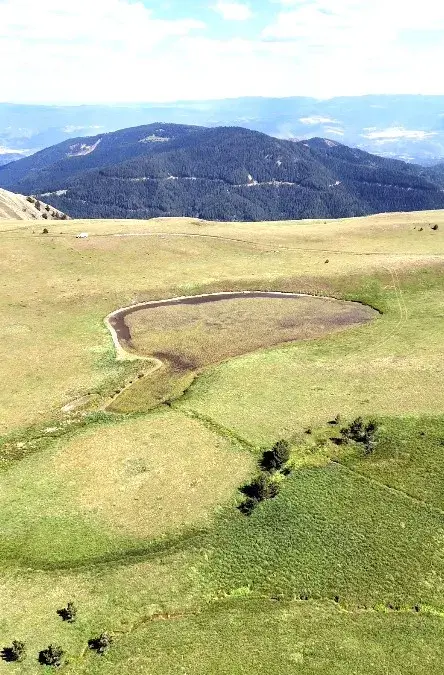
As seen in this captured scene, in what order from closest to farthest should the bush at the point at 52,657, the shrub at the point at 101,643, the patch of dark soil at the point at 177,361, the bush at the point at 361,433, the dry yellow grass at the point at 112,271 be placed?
the bush at the point at 52,657 → the shrub at the point at 101,643 → the bush at the point at 361,433 → the dry yellow grass at the point at 112,271 → the patch of dark soil at the point at 177,361

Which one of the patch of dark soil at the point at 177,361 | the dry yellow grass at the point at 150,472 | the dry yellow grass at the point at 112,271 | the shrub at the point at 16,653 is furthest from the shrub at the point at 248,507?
the patch of dark soil at the point at 177,361

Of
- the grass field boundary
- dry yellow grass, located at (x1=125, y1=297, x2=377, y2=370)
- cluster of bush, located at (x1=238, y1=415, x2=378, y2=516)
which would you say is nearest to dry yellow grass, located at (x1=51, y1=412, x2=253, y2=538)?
cluster of bush, located at (x1=238, y1=415, x2=378, y2=516)

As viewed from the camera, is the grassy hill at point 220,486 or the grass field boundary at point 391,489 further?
the grass field boundary at point 391,489

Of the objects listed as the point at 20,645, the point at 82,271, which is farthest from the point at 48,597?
the point at 82,271

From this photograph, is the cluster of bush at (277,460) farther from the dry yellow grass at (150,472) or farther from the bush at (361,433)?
the dry yellow grass at (150,472)

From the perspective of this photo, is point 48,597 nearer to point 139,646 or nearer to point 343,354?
point 139,646

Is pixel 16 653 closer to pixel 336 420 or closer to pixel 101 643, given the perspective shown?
pixel 101 643

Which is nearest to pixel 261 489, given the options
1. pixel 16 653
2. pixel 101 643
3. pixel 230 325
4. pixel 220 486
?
pixel 220 486
